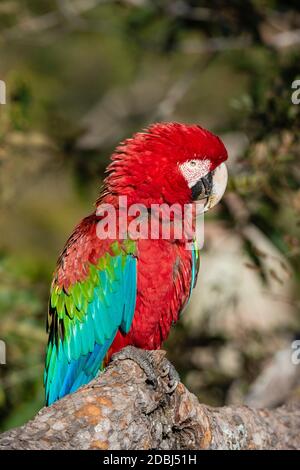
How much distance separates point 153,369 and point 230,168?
2.10 metres

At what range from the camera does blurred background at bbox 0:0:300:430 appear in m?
4.58

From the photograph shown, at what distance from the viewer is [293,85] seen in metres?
4.50

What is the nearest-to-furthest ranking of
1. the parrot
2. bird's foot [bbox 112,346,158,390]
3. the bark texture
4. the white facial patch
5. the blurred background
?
the bark texture < bird's foot [bbox 112,346,158,390] < the parrot < the white facial patch < the blurred background

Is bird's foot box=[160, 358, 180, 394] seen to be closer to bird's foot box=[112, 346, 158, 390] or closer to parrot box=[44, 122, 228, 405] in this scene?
bird's foot box=[112, 346, 158, 390]

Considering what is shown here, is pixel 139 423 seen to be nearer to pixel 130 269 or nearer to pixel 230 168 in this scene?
pixel 130 269

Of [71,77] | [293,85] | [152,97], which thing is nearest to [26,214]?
[152,97]

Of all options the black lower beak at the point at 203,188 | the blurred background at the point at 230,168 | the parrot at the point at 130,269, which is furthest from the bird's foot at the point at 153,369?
the blurred background at the point at 230,168

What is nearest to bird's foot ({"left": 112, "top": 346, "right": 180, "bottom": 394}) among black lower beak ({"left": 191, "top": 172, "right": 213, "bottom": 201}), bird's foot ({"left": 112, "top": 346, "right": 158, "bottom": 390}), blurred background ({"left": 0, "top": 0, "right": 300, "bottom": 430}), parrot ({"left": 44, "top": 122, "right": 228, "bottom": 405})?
bird's foot ({"left": 112, "top": 346, "right": 158, "bottom": 390})

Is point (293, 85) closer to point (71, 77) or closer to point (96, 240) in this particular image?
point (96, 240)

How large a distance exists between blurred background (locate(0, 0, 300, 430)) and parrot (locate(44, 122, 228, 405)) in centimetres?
70

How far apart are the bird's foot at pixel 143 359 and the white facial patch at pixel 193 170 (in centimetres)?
90

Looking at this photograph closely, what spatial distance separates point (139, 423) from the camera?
9.45 ft

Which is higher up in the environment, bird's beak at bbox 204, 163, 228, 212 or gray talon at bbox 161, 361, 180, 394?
bird's beak at bbox 204, 163, 228, 212

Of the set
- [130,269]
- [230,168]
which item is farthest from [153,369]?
[230,168]
